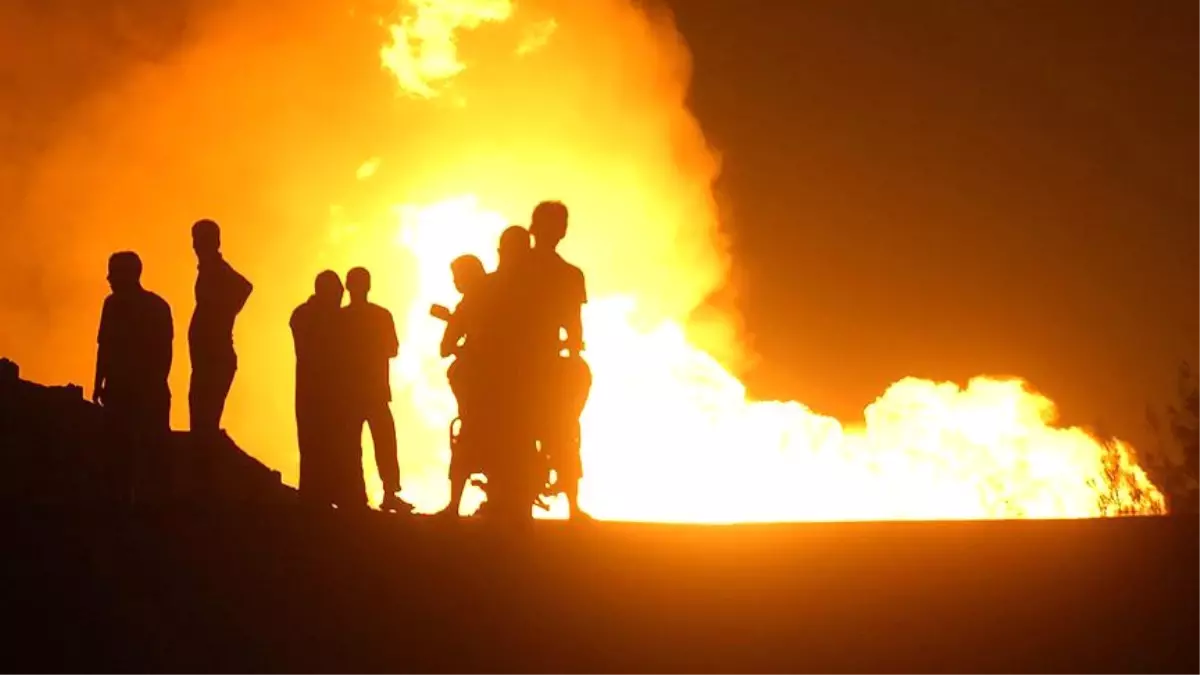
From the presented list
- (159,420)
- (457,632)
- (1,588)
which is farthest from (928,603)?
(159,420)

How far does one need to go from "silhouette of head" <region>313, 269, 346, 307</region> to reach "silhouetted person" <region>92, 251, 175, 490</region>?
53.6 inches

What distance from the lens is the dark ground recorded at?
748 centimetres

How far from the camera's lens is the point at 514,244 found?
9.95m

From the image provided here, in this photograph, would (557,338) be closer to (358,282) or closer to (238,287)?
(358,282)

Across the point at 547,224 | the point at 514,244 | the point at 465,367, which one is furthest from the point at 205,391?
the point at 547,224

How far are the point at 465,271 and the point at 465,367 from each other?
3.76 feet

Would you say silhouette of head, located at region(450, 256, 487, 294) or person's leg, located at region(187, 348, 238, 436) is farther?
person's leg, located at region(187, 348, 238, 436)

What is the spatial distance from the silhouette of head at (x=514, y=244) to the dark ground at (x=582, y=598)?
2.06 metres

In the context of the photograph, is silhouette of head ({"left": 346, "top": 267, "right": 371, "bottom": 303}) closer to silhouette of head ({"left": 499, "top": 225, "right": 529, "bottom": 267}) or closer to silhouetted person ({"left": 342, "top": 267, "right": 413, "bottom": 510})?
silhouetted person ({"left": 342, "top": 267, "right": 413, "bottom": 510})

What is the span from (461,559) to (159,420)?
479 cm

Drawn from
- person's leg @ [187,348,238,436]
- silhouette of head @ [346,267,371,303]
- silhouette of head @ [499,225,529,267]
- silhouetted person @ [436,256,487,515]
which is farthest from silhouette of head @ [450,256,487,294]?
person's leg @ [187,348,238,436]

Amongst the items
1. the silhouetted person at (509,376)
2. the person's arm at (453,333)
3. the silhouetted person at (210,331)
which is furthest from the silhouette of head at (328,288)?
the silhouetted person at (509,376)

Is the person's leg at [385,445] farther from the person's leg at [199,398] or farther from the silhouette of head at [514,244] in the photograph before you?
the silhouette of head at [514,244]

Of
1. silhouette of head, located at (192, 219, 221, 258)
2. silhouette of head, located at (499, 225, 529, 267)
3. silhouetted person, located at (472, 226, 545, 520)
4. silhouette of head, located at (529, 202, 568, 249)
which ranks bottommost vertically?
silhouetted person, located at (472, 226, 545, 520)
